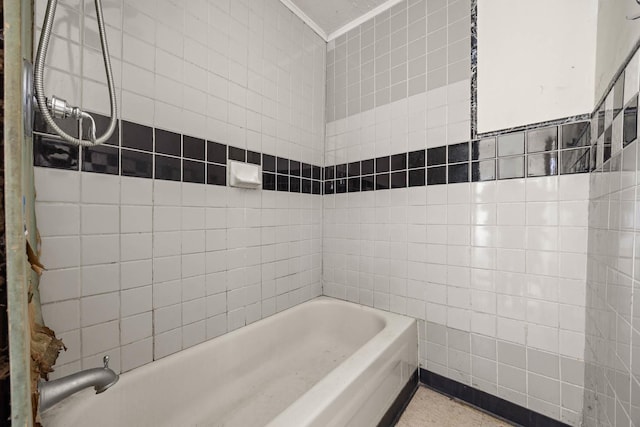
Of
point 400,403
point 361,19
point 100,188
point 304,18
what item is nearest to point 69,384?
point 100,188

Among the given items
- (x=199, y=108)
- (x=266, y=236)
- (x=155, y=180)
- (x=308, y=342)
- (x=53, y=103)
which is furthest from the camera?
(x=308, y=342)

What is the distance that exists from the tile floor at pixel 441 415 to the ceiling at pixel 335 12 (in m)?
2.47

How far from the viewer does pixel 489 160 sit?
1.35 metres

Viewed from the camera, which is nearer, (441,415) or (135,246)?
(135,246)

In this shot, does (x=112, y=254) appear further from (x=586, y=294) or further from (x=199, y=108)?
(x=586, y=294)

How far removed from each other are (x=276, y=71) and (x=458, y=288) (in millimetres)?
1736

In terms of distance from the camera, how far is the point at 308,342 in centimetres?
176

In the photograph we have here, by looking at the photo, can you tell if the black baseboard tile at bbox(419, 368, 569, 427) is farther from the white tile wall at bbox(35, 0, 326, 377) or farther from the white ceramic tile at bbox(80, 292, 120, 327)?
the white ceramic tile at bbox(80, 292, 120, 327)

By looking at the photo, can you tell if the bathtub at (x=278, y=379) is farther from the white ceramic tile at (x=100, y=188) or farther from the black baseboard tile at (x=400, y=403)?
the white ceramic tile at (x=100, y=188)

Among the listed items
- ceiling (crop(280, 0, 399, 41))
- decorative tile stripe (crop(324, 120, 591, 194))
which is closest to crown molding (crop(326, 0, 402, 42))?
ceiling (crop(280, 0, 399, 41))

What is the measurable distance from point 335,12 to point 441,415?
2584mm

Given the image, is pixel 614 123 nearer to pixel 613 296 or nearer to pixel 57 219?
pixel 613 296

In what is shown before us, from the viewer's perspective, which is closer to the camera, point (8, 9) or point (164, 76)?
point (8, 9)

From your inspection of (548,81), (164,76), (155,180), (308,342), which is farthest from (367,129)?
(308,342)
